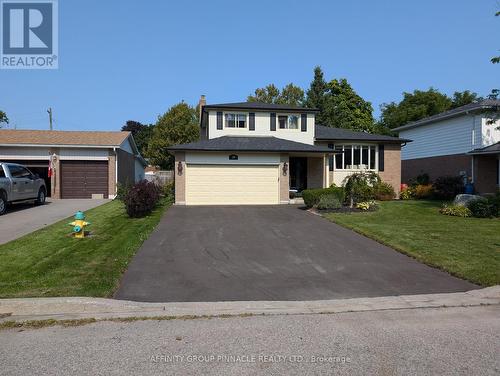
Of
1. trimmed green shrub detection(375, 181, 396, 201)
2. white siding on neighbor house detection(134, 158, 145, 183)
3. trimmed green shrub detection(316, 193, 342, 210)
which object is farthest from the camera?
white siding on neighbor house detection(134, 158, 145, 183)

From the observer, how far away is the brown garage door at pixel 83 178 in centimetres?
2519

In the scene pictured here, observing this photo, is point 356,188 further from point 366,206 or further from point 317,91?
point 317,91

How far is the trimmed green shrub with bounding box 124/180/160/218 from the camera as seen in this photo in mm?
15734

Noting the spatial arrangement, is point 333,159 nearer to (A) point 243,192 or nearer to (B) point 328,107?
(A) point 243,192

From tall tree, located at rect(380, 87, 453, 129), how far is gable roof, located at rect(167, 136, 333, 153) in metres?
30.5

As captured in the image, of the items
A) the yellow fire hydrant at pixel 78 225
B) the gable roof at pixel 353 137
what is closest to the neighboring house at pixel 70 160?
the gable roof at pixel 353 137

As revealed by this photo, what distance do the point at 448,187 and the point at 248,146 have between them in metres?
11.8

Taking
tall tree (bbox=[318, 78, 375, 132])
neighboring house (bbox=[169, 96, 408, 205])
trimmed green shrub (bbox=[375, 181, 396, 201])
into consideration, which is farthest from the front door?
tall tree (bbox=[318, 78, 375, 132])

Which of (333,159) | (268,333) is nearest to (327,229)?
(268,333)

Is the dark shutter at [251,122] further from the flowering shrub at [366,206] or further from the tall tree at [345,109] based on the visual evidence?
the tall tree at [345,109]

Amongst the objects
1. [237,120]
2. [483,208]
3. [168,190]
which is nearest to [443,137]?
[483,208]

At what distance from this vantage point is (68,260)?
875 centimetres

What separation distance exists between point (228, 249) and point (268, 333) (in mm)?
5328

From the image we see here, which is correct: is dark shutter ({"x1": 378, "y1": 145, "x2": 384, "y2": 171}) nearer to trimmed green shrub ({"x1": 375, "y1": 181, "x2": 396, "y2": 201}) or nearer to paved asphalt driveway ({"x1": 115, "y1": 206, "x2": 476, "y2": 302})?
trimmed green shrub ({"x1": 375, "y1": 181, "x2": 396, "y2": 201})
